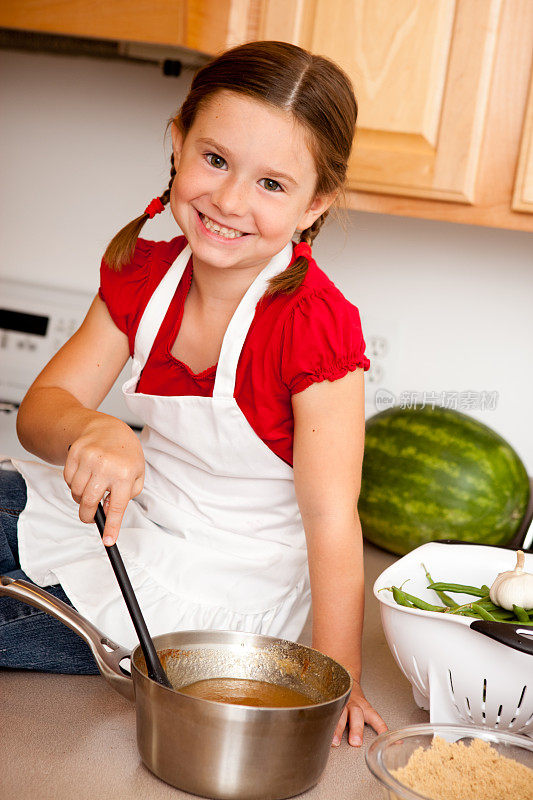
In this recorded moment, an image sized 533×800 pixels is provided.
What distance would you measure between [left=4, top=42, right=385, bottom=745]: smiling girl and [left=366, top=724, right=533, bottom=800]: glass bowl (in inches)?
5.8

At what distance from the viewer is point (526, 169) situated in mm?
1182

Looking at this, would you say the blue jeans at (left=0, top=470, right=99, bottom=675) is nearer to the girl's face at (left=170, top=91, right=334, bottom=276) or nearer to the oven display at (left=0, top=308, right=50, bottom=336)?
the girl's face at (left=170, top=91, right=334, bottom=276)

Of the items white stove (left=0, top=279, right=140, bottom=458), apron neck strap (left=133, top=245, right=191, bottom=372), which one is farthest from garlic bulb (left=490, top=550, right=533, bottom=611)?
white stove (left=0, top=279, right=140, bottom=458)

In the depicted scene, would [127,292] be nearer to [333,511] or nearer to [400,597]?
[333,511]

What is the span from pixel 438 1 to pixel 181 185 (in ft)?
1.72

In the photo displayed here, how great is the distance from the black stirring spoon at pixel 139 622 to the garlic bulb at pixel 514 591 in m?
0.31

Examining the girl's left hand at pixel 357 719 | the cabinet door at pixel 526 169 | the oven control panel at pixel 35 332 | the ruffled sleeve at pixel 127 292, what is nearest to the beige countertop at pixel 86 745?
the girl's left hand at pixel 357 719

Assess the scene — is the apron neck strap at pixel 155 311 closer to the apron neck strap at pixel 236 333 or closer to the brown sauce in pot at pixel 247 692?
the apron neck strap at pixel 236 333

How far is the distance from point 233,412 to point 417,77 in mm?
585

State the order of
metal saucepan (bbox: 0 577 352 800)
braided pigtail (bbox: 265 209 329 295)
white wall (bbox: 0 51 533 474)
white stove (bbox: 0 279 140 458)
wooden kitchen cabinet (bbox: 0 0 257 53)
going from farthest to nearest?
1. white stove (bbox: 0 279 140 458)
2. white wall (bbox: 0 51 533 474)
3. wooden kitchen cabinet (bbox: 0 0 257 53)
4. braided pigtail (bbox: 265 209 329 295)
5. metal saucepan (bbox: 0 577 352 800)

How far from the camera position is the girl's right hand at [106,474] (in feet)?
2.39

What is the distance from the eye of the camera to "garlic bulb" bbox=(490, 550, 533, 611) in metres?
0.77

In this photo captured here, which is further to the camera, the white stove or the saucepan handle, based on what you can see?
the white stove

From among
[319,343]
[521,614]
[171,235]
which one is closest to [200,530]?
[319,343]
